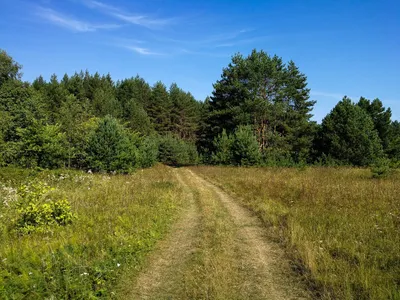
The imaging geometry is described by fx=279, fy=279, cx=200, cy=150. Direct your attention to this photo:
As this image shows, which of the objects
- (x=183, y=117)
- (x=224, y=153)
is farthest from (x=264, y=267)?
(x=183, y=117)

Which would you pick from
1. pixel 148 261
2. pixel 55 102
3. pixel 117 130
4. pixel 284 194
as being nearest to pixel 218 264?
pixel 148 261

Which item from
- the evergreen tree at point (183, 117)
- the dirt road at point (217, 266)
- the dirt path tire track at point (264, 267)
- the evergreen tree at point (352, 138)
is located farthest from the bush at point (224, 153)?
the evergreen tree at point (183, 117)

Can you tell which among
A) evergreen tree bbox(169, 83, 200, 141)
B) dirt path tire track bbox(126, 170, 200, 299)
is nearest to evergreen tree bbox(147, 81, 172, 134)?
evergreen tree bbox(169, 83, 200, 141)

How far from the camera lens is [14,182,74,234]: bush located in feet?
26.0

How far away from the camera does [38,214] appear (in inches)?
319

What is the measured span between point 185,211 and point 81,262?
599cm

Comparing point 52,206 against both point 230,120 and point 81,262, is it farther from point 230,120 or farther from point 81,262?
point 230,120

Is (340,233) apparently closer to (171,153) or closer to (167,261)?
(167,261)

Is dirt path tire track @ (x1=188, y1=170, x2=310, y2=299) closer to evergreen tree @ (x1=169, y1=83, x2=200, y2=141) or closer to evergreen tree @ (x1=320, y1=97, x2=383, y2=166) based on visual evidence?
evergreen tree @ (x1=320, y1=97, x2=383, y2=166)

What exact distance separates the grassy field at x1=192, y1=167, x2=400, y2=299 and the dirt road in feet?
1.72

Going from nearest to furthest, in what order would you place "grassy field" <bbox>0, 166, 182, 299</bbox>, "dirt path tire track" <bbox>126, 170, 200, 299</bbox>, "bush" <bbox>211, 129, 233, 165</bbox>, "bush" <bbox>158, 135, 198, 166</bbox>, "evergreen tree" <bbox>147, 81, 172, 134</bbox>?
"grassy field" <bbox>0, 166, 182, 299</bbox>, "dirt path tire track" <bbox>126, 170, 200, 299</bbox>, "bush" <bbox>211, 129, 233, 165</bbox>, "bush" <bbox>158, 135, 198, 166</bbox>, "evergreen tree" <bbox>147, 81, 172, 134</bbox>

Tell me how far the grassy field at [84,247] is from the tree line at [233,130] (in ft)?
38.7

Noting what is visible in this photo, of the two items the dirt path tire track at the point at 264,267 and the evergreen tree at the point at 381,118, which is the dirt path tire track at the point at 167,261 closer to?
the dirt path tire track at the point at 264,267

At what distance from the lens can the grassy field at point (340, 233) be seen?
5.12m
